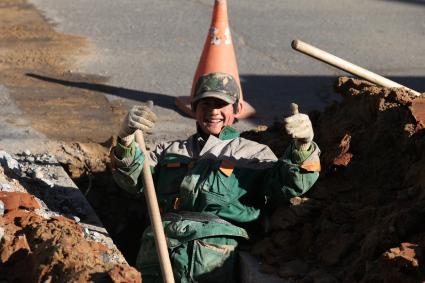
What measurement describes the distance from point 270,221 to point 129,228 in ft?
4.78

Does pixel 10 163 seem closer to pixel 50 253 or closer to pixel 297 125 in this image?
pixel 50 253

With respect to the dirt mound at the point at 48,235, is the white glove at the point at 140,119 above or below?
above

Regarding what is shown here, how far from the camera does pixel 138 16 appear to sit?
12617 mm

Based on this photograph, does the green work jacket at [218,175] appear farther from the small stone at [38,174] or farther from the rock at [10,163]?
the rock at [10,163]

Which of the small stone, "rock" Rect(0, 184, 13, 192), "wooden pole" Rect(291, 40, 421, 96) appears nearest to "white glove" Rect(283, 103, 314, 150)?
"wooden pole" Rect(291, 40, 421, 96)

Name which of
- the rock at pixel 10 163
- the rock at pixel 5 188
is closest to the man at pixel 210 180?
the rock at pixel 5 188

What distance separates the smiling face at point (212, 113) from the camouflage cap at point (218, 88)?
0.16 ft

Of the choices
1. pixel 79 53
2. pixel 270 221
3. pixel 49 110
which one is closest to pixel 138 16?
pixel 79 53

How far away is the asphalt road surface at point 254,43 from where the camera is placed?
390 inches

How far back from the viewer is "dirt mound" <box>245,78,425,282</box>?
17.4ft

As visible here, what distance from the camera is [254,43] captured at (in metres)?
11.8

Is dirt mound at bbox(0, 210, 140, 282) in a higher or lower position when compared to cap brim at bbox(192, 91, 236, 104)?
lower

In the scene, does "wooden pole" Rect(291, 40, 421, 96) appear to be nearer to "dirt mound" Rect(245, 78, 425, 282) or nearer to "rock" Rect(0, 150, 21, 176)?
"dirt mound" Rect(245, 78, 425, 282)

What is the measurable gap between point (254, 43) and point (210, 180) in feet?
19.8
